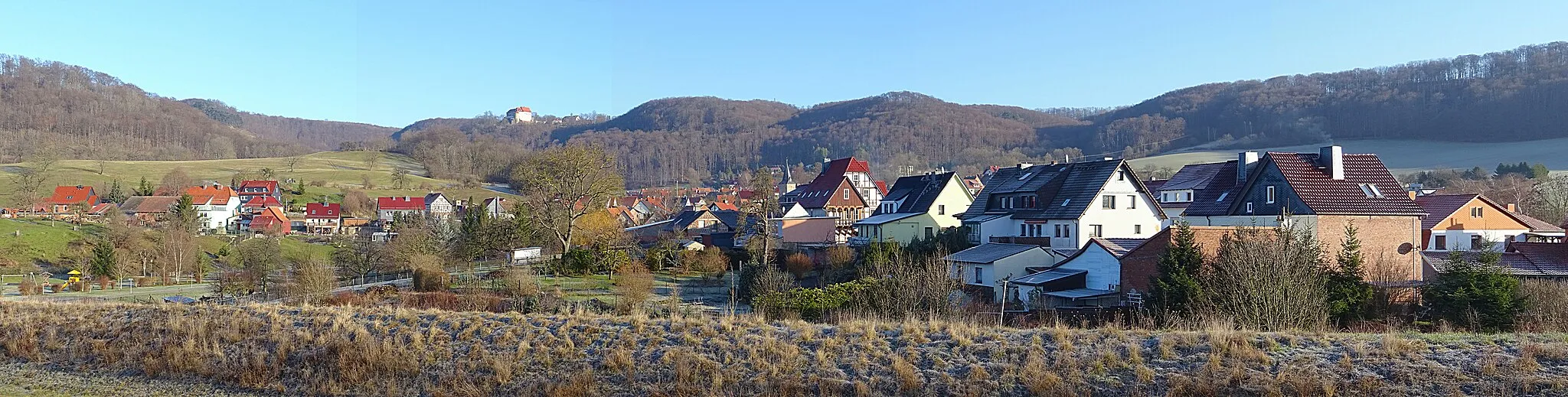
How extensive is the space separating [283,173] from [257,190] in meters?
26.6

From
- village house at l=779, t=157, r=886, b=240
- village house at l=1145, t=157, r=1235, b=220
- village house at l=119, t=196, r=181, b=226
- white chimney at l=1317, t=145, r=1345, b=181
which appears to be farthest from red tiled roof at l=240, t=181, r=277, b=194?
white chimney at l=1317, t=145, r=1345, b=181

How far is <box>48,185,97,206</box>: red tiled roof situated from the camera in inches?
3526

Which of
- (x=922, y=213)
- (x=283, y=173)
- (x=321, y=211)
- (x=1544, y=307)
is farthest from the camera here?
(x=283, y=173)

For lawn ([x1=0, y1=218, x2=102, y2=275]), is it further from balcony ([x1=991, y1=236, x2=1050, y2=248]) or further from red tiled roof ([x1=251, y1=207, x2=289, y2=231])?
balcony ([x1=991, y1=236, x2=1050, y2=248])

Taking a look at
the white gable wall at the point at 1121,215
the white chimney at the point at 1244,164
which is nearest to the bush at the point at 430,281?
the white gable wall at the point at 1121,215

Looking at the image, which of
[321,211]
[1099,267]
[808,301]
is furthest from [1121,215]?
[321,211]

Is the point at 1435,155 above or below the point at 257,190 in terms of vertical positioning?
above

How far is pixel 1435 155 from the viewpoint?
382 ft

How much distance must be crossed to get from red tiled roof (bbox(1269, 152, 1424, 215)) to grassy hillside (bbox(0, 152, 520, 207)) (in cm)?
9726

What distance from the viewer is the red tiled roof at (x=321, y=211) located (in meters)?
93.9

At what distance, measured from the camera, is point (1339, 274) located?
20969 millimetres

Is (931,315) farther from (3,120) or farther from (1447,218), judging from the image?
(3,120)

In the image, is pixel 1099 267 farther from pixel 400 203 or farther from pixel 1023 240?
pixel 400 203

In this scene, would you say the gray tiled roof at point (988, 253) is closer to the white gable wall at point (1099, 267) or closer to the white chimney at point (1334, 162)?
the white gable wall at point (1099, 267)
